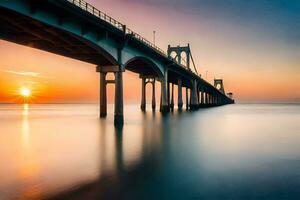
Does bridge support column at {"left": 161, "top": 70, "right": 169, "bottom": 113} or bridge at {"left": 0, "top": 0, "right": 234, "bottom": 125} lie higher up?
bridge at {"left": 0, "top": 0, "right": 234, "bottom": 125}

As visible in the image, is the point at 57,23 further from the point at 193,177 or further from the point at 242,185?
the point at 242,185

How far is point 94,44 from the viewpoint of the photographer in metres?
31.3

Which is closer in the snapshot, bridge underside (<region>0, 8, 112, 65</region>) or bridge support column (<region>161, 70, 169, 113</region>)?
bridge underside (<region>0, 8, 112, 65</region>)

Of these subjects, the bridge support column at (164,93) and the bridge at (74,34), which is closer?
the bridge at (74,34)

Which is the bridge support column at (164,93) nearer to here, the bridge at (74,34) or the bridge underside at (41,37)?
the bridge at (74,34)

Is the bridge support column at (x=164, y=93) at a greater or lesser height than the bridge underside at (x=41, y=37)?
lesser

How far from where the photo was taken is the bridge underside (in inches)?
887

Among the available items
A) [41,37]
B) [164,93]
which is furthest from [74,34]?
[164,93]

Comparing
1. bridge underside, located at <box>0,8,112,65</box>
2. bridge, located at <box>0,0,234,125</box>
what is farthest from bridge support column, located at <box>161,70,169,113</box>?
bridge underside, located at <box>0,8,112,65</box>

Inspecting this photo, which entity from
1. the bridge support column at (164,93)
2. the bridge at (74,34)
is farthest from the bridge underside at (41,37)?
the bridge support column at (164,93)

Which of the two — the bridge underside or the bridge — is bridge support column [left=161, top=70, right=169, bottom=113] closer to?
the bridge

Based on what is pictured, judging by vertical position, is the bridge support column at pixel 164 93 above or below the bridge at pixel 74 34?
below

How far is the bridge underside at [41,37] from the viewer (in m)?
22.5

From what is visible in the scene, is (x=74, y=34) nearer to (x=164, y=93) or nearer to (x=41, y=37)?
(x=41, y=37)
